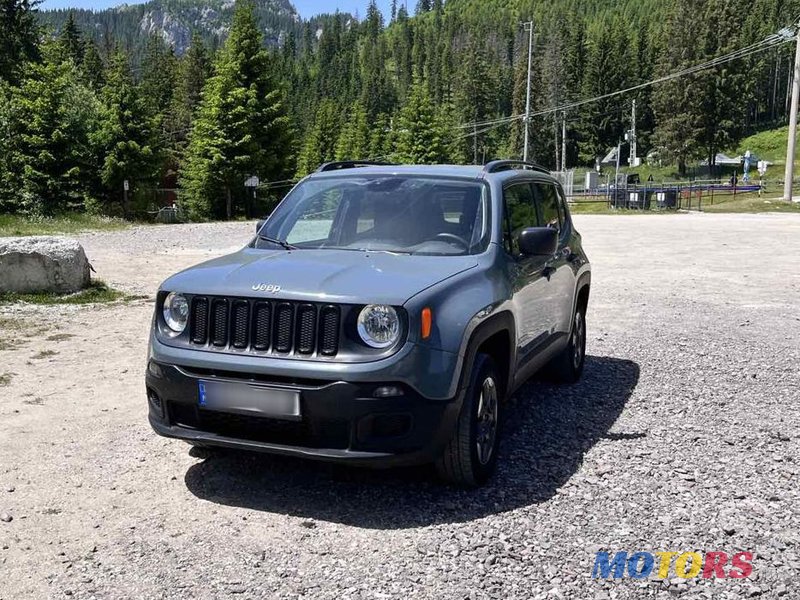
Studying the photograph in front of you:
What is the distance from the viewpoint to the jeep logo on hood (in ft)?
13.1

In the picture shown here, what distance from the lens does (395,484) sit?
4.51 meters

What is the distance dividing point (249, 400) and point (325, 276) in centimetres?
77

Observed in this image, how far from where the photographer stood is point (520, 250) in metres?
5.07

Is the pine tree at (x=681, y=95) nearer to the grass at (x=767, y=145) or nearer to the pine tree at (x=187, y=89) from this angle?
the grass at (x=767, y=145)

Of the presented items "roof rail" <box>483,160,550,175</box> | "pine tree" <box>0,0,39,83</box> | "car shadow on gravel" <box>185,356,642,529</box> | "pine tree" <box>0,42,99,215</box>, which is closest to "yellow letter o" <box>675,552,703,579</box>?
"car shadow on gravel" <box>185,356,642,529</box>

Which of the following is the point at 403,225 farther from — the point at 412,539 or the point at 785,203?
the point at 785,203

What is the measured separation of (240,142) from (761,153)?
3163 inches

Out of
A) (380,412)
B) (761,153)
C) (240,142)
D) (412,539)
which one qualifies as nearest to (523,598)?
(412,539)

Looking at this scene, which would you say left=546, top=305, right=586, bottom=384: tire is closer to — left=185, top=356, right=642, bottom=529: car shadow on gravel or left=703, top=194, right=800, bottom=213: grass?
left=185, top=356, right=642, bottom=529: car shadow on gravel

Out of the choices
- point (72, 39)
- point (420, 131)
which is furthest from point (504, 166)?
point (72, 39)

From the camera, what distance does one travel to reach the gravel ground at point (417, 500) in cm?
343

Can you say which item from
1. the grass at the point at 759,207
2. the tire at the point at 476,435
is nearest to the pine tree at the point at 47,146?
the grass at the point at 759,207

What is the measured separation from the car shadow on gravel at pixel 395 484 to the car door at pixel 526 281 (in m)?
0.63

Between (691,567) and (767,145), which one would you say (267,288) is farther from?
(767,145)
